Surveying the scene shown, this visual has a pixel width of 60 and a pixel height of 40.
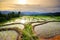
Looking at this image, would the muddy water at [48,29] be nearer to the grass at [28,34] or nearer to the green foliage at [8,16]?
the grass at [28,34]

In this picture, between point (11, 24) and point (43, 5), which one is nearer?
point (11, 24)

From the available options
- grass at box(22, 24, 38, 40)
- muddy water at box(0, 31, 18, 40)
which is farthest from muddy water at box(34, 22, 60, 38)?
muddy water at box(0, 31, 18, 40)

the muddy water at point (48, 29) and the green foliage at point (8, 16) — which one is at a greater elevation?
the green foliage at point (8, 16)

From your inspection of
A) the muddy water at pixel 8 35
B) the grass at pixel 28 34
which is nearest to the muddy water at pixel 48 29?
the grass at pixel 28 34

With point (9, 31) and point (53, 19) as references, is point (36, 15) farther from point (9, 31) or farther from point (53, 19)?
point (9, 31)

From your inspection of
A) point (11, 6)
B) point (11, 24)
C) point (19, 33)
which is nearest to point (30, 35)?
point (19, 33)

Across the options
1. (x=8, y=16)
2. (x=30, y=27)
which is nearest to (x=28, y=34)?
(x=30, y=27)

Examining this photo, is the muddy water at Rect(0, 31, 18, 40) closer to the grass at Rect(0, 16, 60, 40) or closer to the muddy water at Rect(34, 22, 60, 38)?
the grass at Rect(0, 16, 60, 40)

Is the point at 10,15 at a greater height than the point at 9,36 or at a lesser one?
greater
